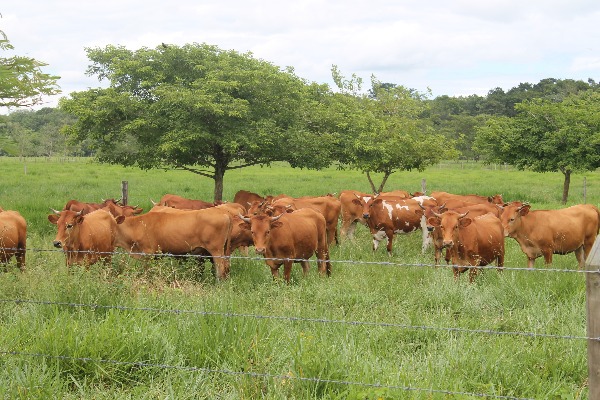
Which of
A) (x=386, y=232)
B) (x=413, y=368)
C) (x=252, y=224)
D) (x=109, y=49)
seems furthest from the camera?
(x=109, y=49)

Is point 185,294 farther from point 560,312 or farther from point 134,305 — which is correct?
point 560,312

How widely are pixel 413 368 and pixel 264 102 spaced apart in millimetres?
12186

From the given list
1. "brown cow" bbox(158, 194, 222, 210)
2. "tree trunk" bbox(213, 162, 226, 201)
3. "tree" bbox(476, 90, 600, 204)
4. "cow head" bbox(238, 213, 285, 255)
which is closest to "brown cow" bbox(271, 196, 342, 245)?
"brown cow" bbox(158, 194, 222, 210)

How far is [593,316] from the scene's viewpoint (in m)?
3.17

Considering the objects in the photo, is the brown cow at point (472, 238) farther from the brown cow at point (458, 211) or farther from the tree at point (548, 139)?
the tree at point (548, 139)

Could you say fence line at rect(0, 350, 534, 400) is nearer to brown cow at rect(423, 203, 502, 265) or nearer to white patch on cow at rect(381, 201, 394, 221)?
brown cow at rect(423, 203, 502, 265)

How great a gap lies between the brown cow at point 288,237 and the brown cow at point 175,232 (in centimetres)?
62

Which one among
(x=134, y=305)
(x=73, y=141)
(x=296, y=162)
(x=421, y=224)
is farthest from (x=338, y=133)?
(x=134, y=305)

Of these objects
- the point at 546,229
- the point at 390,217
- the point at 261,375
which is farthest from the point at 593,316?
the point at 390,217

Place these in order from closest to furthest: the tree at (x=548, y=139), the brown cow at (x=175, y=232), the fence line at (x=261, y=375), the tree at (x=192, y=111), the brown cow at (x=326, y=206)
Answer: the fence line at (x=261, y=375) → the brown cow at (x=175, y=232) → the brown cow at (x=326, y=206) → the tree at (x=192, y=111) → the tree at (x=548, y=139)

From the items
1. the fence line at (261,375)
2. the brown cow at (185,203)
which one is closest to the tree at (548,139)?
the brown cow at (185,203)

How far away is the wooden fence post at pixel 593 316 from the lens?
3.14 meters

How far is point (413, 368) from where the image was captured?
4.76 meters

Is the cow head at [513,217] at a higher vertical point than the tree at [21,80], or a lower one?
lower
